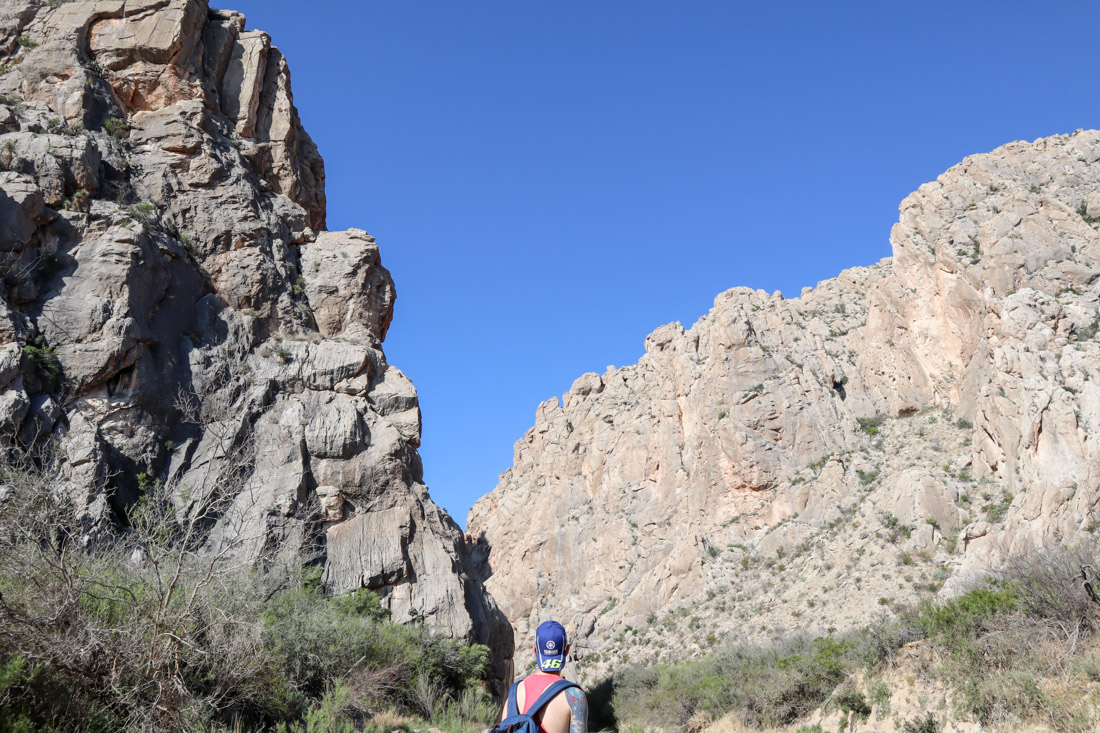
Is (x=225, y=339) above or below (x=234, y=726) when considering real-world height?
above

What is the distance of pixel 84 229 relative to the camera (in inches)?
826

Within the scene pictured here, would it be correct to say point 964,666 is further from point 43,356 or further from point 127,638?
point 43,356

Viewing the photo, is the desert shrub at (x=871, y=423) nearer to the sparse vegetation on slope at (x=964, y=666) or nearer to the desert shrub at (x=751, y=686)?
the desert shrub at (x=751, y=686)

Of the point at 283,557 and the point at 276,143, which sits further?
the point at 276,143

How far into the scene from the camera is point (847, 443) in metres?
48.4

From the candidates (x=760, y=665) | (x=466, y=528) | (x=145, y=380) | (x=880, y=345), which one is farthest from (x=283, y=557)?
(x=466, y=528)

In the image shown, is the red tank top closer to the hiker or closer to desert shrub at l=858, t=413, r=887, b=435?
the hiker

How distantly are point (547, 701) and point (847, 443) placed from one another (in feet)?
162

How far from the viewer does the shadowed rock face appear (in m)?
18.8

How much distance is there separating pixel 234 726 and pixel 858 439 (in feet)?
156

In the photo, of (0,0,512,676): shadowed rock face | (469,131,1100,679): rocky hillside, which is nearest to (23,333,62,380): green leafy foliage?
(0,0,512,676): shadowed rock face

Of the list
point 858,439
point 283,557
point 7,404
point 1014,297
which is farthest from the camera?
point 858,439

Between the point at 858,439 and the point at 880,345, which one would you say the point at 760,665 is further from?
the point at 880,345

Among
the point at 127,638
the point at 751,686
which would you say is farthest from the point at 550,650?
the point at 751,686
